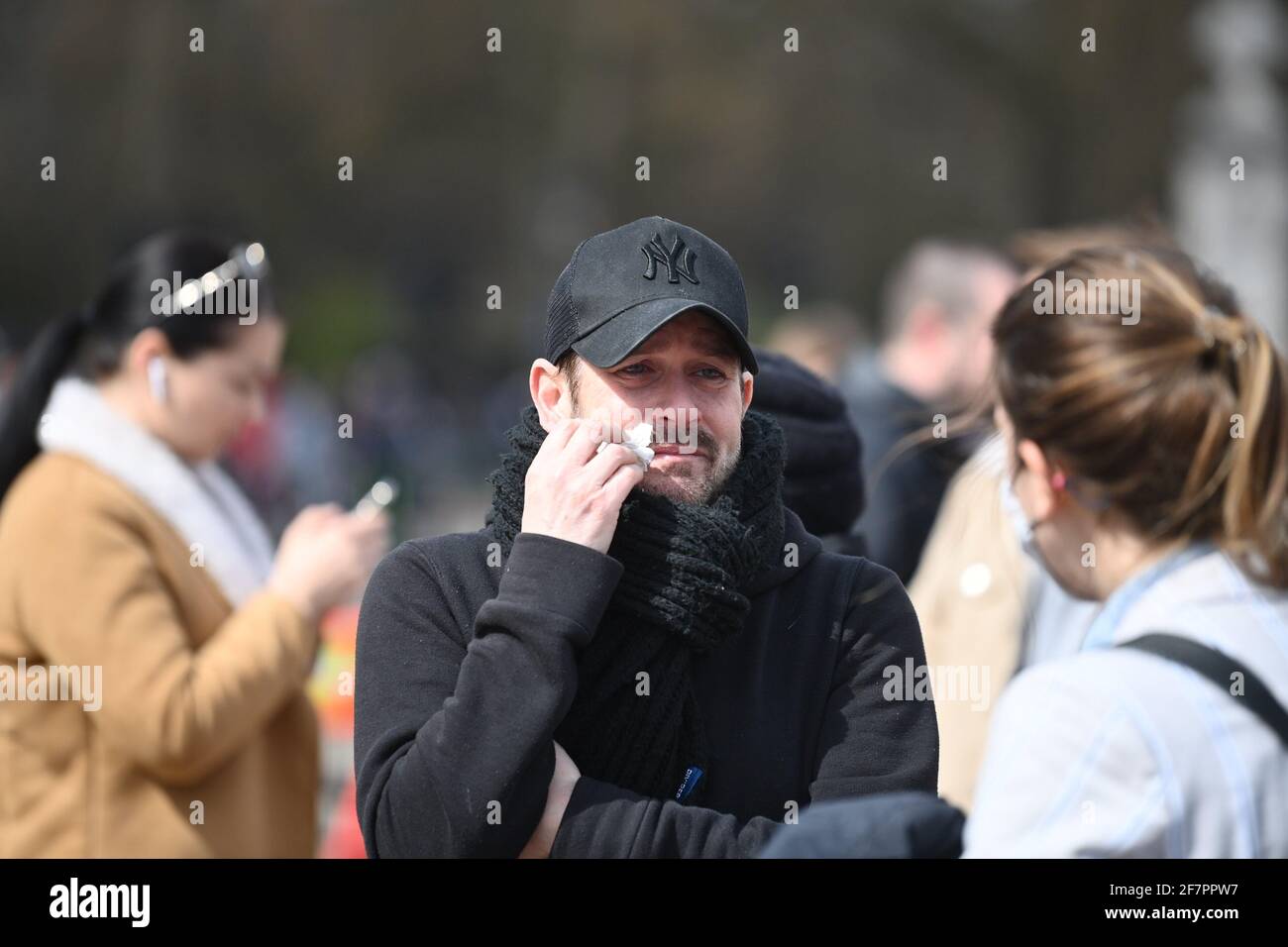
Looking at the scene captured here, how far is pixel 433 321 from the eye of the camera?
135ft

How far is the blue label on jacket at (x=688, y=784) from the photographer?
2609mm

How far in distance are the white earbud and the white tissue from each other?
170 cm

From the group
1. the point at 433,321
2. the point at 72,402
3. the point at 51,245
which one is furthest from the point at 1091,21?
the point at 433,321

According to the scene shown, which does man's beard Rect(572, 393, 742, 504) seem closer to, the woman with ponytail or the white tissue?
the white tissue

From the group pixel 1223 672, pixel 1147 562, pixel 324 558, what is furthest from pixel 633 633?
pixel 324 558

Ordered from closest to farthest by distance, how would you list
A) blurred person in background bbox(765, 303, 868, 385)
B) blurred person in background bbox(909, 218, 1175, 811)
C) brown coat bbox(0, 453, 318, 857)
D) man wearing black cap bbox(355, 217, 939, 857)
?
man wearing black cap bbox(355, 217, 939, 857) → brown coat bbox(0, 453, 318, 857) → blurred person in background bbox(909, 218, 1175, 811) → blurred person in background bbox(765, 303, 868, 385)

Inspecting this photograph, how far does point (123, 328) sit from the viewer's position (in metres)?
4.00

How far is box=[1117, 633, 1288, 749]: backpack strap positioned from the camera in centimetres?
218

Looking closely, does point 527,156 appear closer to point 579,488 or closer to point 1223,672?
point 579,488

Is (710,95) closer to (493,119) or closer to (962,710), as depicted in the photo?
(493,119)

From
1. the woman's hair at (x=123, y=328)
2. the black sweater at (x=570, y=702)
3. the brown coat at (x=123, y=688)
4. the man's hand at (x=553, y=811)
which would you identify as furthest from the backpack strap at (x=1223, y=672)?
the woman's hair at (x=123, y=328)

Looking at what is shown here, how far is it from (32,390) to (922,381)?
3.53m

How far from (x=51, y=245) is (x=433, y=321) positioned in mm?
13634

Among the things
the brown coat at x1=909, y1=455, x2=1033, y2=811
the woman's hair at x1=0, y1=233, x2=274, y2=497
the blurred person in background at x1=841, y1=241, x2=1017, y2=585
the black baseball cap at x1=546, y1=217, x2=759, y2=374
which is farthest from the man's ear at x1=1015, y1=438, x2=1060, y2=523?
the blurred person in background at x1=841, y1=241, x2=1017, y2=585
